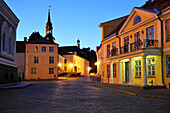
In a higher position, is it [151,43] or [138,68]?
[151,43]

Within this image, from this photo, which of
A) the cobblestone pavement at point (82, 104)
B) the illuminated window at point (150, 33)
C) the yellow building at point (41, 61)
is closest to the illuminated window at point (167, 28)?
the illuminated window at point (150, 33)

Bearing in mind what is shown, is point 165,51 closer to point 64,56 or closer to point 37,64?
point 37,64

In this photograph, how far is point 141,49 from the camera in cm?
1719

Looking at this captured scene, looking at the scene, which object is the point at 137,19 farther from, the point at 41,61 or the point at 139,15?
the point at 41,61

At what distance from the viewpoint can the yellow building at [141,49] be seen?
1708 cm

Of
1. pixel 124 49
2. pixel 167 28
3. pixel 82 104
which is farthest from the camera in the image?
pixel 124 49

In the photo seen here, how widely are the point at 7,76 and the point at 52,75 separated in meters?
27.9

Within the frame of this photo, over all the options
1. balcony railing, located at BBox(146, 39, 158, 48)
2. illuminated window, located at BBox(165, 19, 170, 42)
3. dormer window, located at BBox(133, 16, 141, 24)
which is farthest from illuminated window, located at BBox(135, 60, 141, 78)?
illuminated window, located at BBox(165, 19, 170, 42)

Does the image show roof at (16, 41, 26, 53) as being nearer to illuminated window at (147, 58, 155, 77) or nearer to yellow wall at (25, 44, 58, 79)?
yellow wall at (25, 44, 58, 79)

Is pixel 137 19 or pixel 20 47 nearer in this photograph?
pixel 137 19

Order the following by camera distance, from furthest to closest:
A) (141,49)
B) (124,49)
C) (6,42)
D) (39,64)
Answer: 1. (39,64)
2. (6,42)
3. (124,49)
4. (141,49)

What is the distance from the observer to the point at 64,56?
76.2m

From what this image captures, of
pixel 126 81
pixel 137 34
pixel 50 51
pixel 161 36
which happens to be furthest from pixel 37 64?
pixel 161 36

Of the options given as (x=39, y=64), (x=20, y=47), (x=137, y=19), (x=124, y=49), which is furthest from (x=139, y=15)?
(x=20, y=47)
